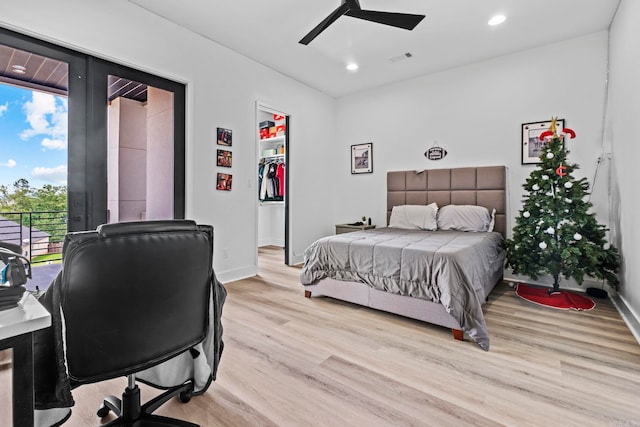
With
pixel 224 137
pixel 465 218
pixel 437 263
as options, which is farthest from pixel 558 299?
pixel 224 137

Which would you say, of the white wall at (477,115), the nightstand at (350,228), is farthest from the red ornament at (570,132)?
the nightstand at (350,228)

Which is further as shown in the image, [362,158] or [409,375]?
[362,158]

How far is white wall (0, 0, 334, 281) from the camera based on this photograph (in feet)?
8.71

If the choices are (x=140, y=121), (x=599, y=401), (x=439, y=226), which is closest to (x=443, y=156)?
(x=439, y=226)

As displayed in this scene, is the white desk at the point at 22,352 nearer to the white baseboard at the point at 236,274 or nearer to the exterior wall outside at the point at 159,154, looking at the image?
the exterior wall outside at the point at 159,154

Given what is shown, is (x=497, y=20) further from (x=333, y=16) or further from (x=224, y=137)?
(x=224, y=137)

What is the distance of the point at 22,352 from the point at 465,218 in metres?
4.03

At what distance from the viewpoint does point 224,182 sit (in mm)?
3857

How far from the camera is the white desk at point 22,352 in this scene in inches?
28.2

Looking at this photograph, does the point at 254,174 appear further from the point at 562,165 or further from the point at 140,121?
the point at 562,165

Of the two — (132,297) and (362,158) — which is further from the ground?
(362,158)

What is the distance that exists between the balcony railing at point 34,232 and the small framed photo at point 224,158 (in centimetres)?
164

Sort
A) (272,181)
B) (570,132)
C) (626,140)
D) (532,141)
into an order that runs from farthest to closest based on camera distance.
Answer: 1. (272,181)
2. (532,141)
3. (570,132)
4. (626,140)

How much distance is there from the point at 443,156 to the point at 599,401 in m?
3.37
